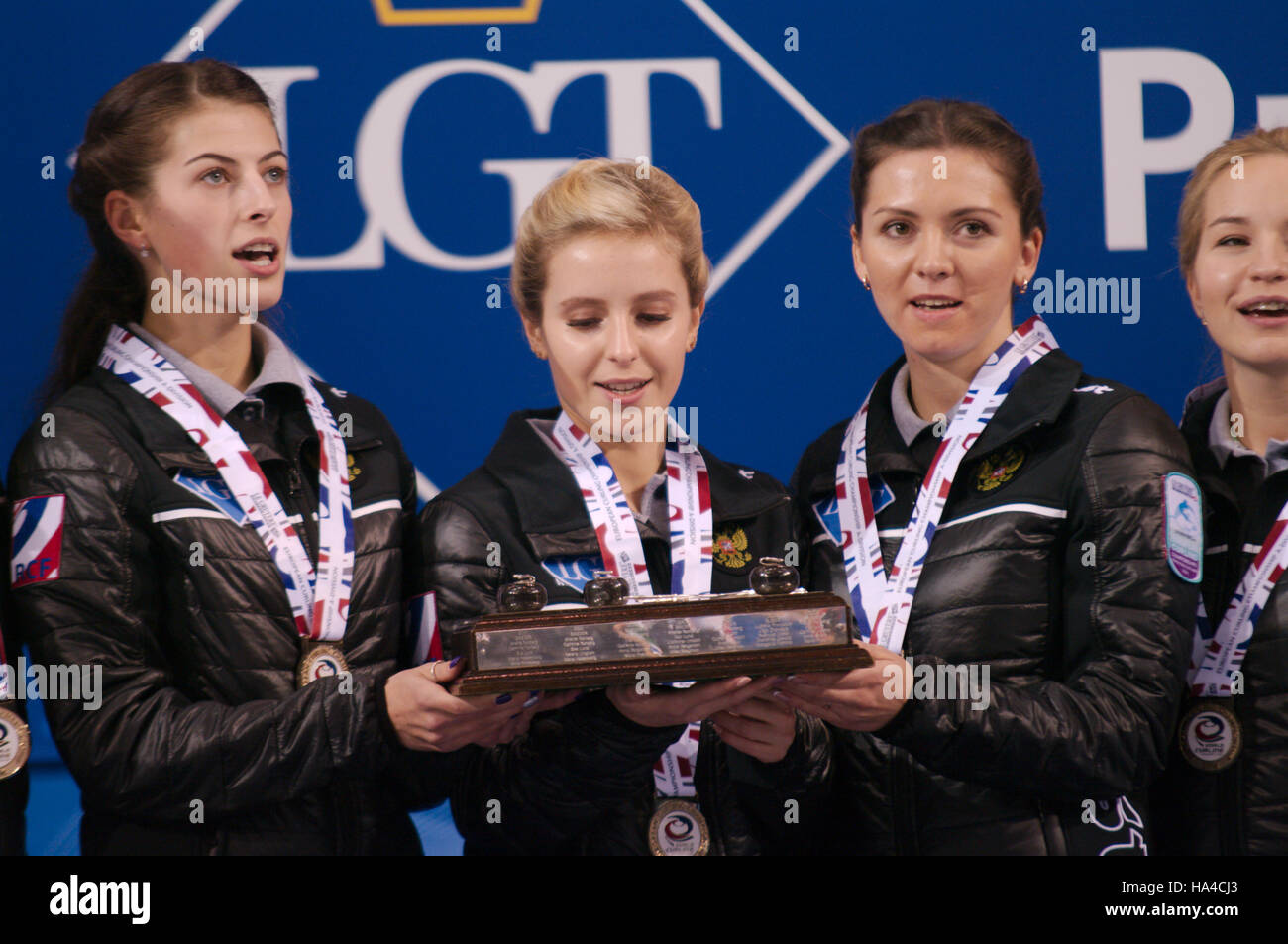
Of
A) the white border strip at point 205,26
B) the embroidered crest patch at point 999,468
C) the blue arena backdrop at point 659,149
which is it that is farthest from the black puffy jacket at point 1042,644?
the white border strip at point 205,26

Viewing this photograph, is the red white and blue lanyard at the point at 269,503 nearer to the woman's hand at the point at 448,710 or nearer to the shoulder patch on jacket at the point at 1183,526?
the woman's hand at the point at 448,710

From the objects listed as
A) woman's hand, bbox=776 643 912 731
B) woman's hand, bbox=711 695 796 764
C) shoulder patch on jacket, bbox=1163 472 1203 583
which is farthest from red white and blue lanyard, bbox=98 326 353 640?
shoulder patch on jacket, bbox=1163 472 1203 583

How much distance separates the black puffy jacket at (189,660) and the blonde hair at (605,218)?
0.71 metres

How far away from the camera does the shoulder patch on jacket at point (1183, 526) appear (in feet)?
9.62

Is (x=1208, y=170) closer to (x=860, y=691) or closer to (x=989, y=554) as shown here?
(x=989, y=554)

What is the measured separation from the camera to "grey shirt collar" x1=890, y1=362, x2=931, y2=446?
327 centimetres

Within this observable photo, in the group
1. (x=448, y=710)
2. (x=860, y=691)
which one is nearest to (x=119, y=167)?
(x=448, y=710)

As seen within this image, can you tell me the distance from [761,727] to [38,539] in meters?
1.54

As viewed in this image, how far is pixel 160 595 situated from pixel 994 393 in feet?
6.14

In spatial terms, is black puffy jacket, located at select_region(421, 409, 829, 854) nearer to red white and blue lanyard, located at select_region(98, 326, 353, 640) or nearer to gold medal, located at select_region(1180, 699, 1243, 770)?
red white and blue lanyard, located at select_region(98, 326, 353, 640)

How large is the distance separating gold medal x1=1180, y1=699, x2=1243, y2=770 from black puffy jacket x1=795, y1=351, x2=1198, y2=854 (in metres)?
0.14
